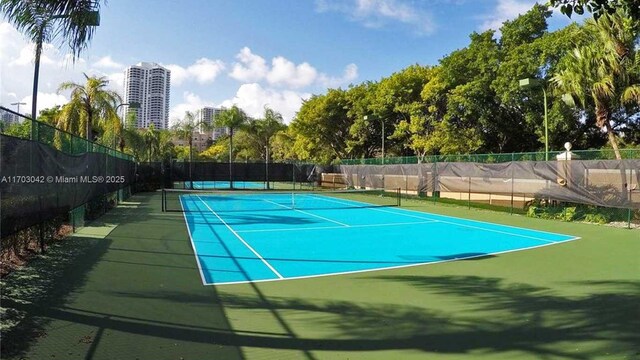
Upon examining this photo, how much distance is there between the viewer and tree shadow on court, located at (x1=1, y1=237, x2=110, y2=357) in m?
5.24

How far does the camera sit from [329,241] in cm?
1323

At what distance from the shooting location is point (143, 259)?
9867 millimetres

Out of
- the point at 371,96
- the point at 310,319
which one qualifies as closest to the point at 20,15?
the point at 310,319

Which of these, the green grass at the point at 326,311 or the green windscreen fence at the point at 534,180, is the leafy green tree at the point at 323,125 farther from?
the green grass at the point at 326,311

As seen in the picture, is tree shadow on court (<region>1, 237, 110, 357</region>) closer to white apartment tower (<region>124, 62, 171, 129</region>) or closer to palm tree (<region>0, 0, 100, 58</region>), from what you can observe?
palm tree (<region>0, 0, 100, 58</region>)

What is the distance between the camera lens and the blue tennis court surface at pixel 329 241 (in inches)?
377

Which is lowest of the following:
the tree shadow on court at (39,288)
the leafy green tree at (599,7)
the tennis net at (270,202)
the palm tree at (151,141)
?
the tree shadow on court at (39,288)

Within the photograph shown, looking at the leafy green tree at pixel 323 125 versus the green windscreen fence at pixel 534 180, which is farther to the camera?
the leafy green tree at pixel 323 125

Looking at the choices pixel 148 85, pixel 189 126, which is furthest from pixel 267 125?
pixel 148 85

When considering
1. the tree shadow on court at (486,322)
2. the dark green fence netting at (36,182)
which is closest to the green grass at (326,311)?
the tree shadow on court at (486,322)

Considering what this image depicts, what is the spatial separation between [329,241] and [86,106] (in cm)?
1713

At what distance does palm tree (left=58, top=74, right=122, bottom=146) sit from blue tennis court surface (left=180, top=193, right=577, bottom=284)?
878cm

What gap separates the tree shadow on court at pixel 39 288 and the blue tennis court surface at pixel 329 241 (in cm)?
217

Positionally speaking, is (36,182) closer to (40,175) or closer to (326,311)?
(40,175)
